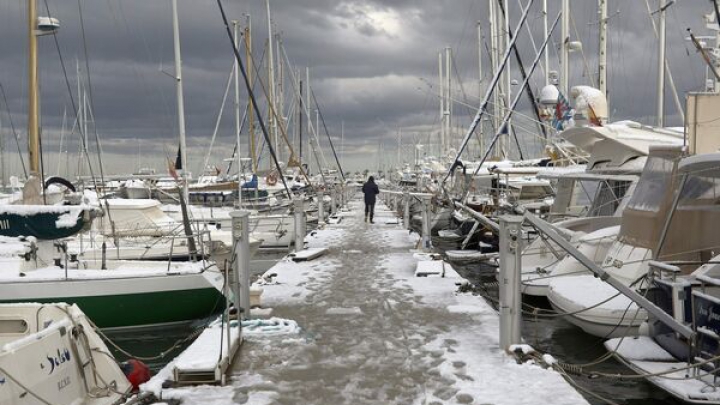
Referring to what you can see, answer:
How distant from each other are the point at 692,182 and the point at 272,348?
6383 mm

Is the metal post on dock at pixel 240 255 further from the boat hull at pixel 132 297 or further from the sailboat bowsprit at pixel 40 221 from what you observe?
the sailboat bowsprit at pixel 40 221

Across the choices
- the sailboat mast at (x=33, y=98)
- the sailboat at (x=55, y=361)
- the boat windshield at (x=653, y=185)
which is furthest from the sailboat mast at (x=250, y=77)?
the sailboat at (x=55, y=361)

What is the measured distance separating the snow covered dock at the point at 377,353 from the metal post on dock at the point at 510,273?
0.33 meters

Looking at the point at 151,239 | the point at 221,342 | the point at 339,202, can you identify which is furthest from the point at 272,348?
the point at 339,202

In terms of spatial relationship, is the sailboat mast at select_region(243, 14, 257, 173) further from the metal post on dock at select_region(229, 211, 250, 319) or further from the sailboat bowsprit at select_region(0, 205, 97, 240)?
the metal post on dock at select_region(229, 211, 250, 319)

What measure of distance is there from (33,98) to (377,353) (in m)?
10.1

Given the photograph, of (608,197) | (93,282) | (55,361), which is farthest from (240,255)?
(608,197)

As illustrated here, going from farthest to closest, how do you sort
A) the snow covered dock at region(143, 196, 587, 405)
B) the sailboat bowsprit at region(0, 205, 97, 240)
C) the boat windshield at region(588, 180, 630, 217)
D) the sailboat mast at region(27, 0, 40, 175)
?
the boat windshield at region(588, 180, 630, 217), the sailboat mast at region(27, 0, 40, 175), the sailboat bowsprit at region(0, 205, 97, 240), the snow covered dock at region(143, 196, 587, 405)

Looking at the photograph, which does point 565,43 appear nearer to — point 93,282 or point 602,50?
point 602,50

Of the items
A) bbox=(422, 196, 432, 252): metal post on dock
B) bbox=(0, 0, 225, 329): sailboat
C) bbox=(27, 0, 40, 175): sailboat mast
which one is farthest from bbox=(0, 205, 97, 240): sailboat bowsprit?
bbox=(422, 196, 432, 252): metal post on dock

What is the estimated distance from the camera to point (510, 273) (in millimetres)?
6688

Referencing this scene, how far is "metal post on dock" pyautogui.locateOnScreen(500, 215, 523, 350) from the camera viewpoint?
261 inches

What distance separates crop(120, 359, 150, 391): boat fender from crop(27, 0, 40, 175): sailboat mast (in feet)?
26.0

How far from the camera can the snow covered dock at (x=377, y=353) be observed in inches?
225
